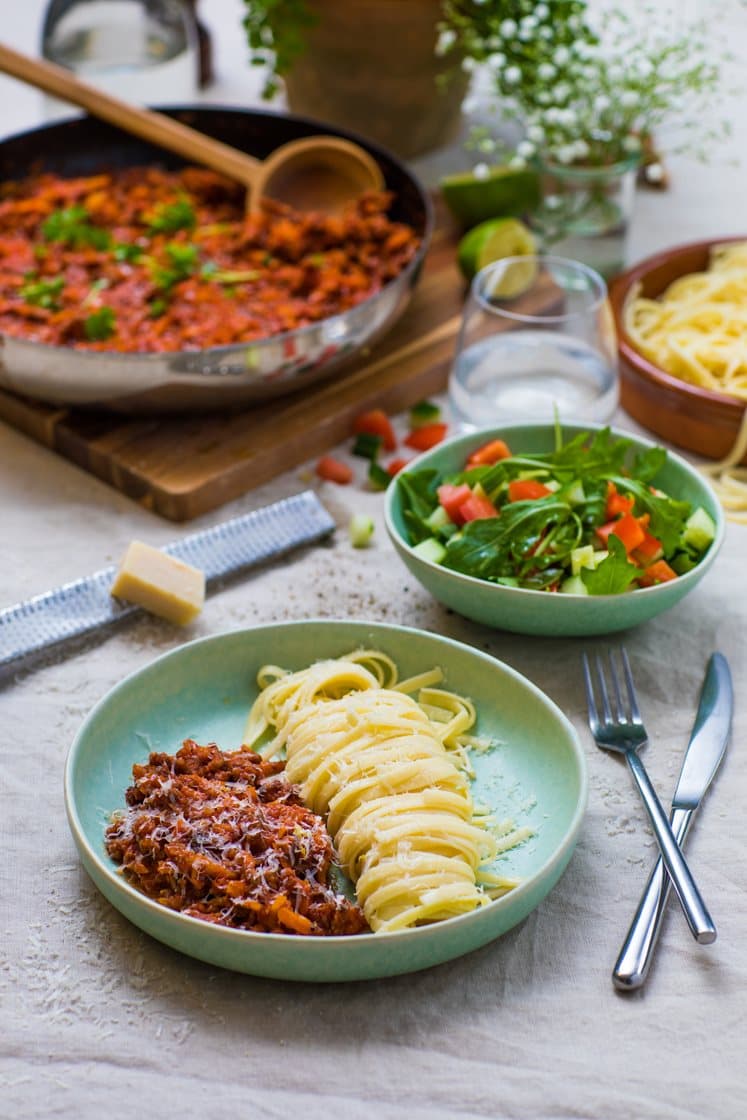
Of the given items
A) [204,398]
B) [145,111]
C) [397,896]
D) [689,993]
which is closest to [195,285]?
[204,398]

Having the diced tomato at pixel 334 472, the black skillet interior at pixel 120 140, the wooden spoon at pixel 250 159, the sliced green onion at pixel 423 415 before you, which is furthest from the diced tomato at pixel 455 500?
the black skillet interior at pixel 120 140

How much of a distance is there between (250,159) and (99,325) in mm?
831

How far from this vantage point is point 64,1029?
63.7 inches

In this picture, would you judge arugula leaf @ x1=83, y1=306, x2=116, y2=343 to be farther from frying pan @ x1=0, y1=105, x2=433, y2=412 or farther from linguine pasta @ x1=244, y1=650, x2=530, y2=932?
linguine pasta @ x1=244, y1=650, x2=530, y2=932

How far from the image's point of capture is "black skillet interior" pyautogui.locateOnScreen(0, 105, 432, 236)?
3387 mm

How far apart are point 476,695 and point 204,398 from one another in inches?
38.2

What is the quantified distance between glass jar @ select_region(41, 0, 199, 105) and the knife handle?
2.91 m

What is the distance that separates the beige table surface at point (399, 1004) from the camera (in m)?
1.53

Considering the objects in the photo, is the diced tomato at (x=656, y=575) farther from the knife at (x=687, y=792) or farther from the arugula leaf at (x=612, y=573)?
the knife at (x=687, y=792)

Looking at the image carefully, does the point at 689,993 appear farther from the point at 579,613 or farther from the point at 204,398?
the point at 204,398

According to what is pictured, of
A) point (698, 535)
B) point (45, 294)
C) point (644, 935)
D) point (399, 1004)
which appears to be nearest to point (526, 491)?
point (698, 535)

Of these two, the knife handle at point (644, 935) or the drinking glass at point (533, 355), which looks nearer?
the knife handle at point (644, 935)

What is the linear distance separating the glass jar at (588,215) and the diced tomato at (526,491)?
3.95 feet

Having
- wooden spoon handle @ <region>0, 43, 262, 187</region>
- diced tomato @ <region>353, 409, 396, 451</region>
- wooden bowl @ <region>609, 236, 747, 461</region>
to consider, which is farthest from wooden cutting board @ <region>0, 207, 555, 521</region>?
wooden spoon handle @ <region>0, 43, 262, 187</region>
